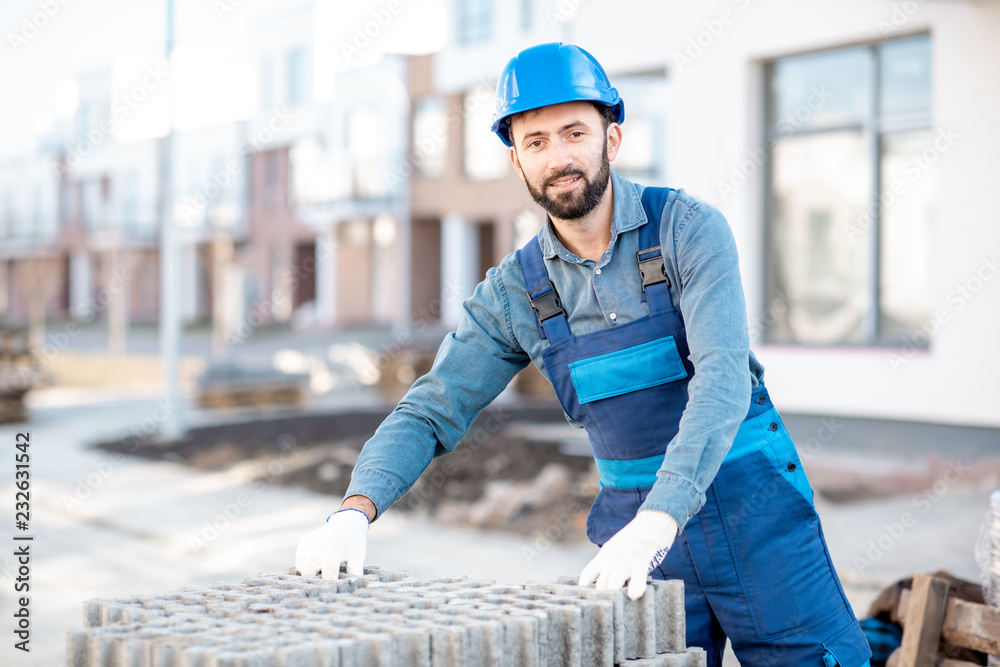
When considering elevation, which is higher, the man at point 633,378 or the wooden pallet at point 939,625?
the man at point 633,378

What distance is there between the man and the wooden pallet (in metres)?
1.20

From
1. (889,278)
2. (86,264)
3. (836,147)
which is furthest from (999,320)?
(86,264)

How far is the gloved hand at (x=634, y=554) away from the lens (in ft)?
7.13

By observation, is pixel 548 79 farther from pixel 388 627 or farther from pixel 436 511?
pixel 436 511

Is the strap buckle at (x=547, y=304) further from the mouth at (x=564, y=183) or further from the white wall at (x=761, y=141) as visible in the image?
the white wall at (x=761, y=141)

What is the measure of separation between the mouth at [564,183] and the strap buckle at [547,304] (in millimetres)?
255

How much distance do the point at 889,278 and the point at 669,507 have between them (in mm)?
6997

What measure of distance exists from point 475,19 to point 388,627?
93.3 ft

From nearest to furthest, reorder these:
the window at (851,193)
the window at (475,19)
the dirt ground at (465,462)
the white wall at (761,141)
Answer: the white wall at (761,141) < the window at (851,193) < the dirt ground at (465,462) < the window at (475,19)

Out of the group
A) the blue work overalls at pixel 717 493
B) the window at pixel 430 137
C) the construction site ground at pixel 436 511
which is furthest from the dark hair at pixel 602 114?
the window at pixel 430 137

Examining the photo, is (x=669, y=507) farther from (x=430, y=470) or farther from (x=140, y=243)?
(x=140, y=243)

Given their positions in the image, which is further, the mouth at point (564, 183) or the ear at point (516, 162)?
the ear at point (516, 162)

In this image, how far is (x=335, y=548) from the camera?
251 cm

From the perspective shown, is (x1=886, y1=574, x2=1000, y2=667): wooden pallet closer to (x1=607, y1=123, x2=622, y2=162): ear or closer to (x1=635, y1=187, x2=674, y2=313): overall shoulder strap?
(x1=635, y1=187, x2=674, y2=313): overall shoulder strap
